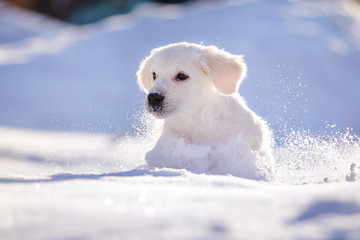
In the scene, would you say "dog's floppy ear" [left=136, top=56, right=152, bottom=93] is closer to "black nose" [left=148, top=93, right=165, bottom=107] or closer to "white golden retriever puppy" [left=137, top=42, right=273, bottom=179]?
"white golden retriever puppy" [left=137, top=42, right=273, bottom=179]

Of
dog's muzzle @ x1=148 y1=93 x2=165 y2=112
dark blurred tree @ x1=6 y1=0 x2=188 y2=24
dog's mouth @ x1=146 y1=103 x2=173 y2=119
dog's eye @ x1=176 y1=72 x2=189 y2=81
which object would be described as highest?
dark blurred tree @ x1=6 y1=0 x2=188 y2=24

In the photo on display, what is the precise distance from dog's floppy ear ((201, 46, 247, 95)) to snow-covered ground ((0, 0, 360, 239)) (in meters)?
0.94

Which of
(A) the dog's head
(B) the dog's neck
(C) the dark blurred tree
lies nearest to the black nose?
Result: (A) the dog's head

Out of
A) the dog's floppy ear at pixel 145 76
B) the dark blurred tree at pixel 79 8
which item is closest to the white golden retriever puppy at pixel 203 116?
the dog's floppy ear at pixel 145 76

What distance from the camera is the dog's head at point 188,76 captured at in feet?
13.0

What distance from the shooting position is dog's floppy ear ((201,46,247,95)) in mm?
4184

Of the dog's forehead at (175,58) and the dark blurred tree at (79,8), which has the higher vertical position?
the dark blurred tree at (79,8)

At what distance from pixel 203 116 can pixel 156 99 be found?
0.50 metres

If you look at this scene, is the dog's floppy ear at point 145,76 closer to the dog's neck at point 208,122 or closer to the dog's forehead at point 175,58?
the dog's forehead at point 175,58

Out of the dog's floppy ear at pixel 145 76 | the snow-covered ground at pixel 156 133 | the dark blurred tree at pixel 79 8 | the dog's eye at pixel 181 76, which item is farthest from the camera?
the dark blurred tree at pixel 79 8

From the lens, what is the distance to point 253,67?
436 inches

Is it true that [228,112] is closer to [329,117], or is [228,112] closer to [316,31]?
[329,117]

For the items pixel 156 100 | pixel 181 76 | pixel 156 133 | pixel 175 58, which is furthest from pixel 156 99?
pixel 156 133

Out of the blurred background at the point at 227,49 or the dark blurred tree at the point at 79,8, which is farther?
the dark blurred tree at the point at 79,8
